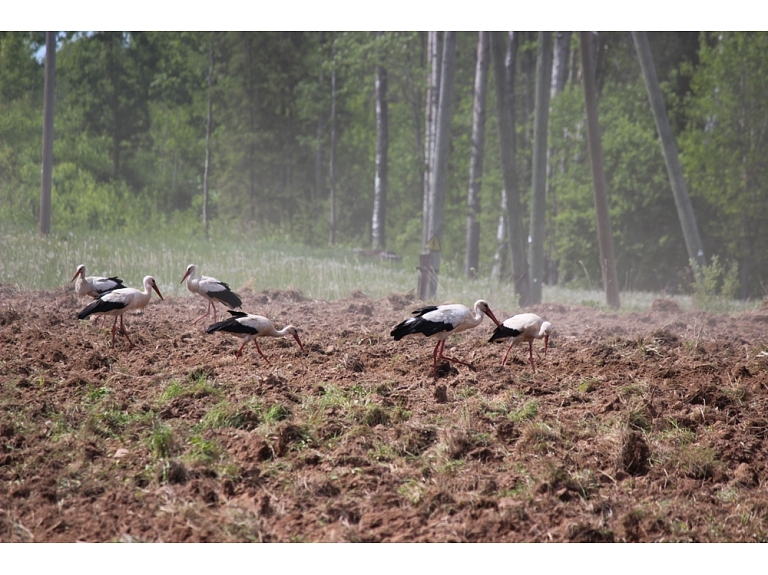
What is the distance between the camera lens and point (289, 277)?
1717cm

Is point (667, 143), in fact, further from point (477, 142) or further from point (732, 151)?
point (477, 142)

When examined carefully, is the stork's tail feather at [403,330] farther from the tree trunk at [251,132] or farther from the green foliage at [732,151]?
the tree trunk at [251,132]

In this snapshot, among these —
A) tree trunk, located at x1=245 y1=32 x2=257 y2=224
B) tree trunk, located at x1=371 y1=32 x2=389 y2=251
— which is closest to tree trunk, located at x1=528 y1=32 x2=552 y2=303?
tree trunk, located at x1=371 y1=32 x2=389 y2=251

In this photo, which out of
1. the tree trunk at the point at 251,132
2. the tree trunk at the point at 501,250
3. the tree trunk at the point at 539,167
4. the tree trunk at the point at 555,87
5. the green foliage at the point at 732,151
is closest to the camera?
the tree trunk at the point at 539,167

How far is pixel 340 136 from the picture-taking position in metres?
35.6

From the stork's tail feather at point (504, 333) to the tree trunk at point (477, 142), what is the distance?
51.6 ft

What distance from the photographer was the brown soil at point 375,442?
477 centimetres

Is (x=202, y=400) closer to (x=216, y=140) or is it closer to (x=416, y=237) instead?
(x=216, y=140)

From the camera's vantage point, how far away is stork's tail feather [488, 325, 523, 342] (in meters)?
7.25

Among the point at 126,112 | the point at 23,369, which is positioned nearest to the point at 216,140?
the point at 126,112

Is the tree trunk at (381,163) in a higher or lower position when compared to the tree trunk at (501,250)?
higher

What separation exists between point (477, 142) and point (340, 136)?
1163cm

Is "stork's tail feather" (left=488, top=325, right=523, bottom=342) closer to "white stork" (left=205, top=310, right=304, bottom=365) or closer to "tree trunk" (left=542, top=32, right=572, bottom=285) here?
"white stork" (left=205, top=310, right=304, bottom=365)

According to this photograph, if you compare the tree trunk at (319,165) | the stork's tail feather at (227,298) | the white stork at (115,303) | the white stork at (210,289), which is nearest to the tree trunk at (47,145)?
the white stork at (210,289)
